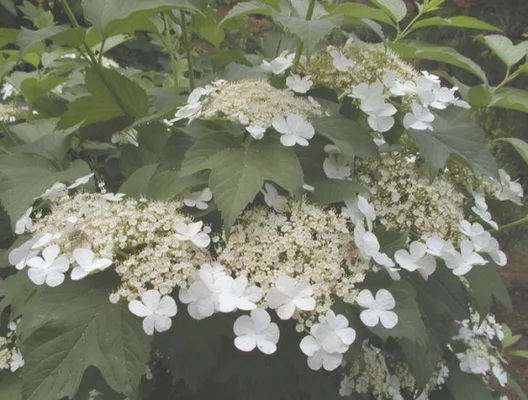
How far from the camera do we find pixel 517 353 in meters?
1.70

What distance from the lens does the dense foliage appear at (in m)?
0.84

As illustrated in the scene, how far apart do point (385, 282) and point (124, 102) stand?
0.54 metres

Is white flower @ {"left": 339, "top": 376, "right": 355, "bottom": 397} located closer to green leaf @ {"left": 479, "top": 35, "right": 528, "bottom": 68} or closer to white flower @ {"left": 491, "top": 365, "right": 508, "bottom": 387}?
white flower @ {"left": 491, "top": 365, "right": 508, "bottom": 387}

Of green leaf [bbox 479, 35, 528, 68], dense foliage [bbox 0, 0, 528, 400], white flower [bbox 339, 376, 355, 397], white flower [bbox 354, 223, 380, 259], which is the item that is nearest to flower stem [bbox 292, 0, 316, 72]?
dense foliage [bbox 0, 0, 528, 400]

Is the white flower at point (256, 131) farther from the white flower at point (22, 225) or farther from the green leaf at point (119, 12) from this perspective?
the white flower at point (22, 225)

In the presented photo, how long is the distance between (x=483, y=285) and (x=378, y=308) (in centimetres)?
34

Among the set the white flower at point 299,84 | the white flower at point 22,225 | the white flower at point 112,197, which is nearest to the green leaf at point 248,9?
the white flower at point 299,84

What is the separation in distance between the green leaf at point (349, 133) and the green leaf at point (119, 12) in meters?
0.25

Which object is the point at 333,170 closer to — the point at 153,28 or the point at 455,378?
the point at 153,28

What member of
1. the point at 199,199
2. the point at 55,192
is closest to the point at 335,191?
the point at 199,199

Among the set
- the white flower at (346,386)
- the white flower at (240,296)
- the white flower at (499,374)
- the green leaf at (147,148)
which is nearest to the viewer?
the white flower at (240,296)

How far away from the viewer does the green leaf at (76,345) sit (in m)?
0.83

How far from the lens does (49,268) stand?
0.86m

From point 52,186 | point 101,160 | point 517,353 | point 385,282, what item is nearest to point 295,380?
point 385,282
